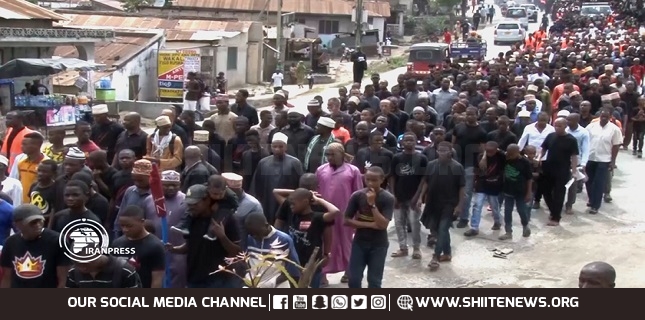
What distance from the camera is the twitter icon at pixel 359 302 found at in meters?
5.42

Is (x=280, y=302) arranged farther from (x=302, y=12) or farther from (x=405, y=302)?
(x=302, y=12)

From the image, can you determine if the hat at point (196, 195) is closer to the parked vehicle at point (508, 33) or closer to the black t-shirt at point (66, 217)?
the black t-shirt at point (66, 217)

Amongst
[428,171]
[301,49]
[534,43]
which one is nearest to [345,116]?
[428,171]

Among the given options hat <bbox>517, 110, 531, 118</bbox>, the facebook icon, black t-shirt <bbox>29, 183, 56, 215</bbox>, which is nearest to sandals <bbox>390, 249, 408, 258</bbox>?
hat <bbox>517, 110, 531, 118</bbox>

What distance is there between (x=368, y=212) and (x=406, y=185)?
2.10 m

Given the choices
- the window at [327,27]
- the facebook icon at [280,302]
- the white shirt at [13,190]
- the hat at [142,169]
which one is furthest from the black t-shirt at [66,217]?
the window at [327,27]

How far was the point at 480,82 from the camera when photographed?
50.1ft

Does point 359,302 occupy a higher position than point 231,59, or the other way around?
point 231,59

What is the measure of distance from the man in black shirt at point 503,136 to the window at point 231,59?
74.1ft

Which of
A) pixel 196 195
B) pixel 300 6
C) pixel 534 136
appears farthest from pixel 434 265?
pixel 300 6

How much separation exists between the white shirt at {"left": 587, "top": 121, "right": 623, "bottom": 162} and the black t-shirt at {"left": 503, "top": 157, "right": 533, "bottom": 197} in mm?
1752

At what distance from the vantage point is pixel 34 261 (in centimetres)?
573

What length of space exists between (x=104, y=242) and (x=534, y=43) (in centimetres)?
2810

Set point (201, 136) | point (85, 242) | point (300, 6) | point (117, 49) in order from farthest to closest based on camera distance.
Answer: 1. point (300, 6)
2. point (117, 49)
3. point (201, 136)
4. point (85, 242)
